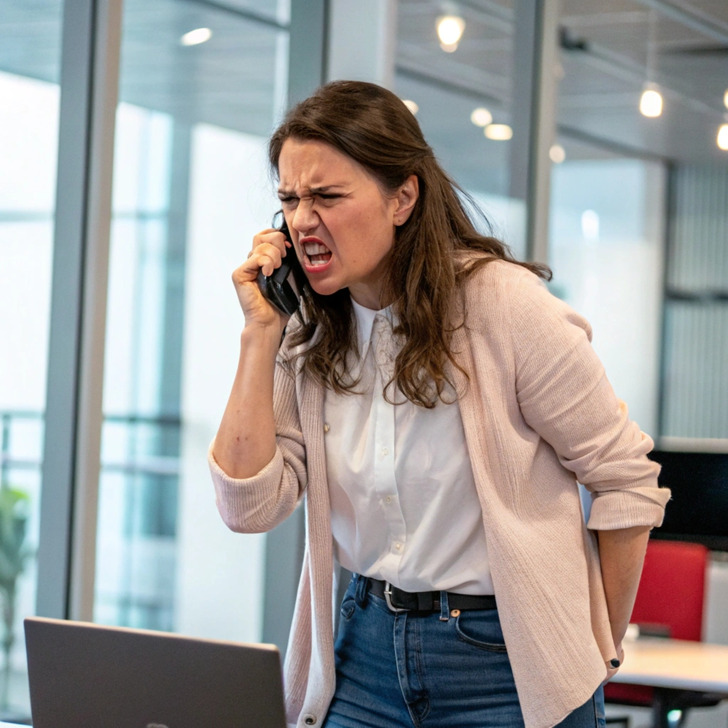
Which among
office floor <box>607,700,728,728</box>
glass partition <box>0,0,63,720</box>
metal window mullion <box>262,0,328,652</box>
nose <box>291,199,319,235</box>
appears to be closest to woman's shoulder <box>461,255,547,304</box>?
nose <box>291,199,319,235</box>

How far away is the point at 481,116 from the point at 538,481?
19.1ft

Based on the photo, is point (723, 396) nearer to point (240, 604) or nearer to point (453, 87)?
point (453, 87)

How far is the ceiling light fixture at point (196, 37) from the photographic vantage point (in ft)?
13.5

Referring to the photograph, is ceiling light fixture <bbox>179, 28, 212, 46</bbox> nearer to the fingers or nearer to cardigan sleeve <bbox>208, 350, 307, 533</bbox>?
the fingers

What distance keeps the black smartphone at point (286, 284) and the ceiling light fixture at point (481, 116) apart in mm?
5521

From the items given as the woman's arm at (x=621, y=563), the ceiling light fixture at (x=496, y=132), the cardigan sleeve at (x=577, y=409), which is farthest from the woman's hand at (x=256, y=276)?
the ceiling light fixture at (x=496, y=132)

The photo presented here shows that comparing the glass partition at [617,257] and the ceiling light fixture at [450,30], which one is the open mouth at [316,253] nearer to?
the ceiling light fixture at [450,30]

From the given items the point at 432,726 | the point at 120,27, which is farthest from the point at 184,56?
the point at 432,726

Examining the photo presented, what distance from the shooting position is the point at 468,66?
6676 mm

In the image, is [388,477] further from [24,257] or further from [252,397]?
[24,257]

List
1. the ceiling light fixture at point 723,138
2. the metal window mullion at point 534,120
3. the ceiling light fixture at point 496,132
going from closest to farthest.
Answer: the metal window mullion at point 534,120 → the ceiling light fixture at point 496,132 → the ceiling light fixture at point 723,138

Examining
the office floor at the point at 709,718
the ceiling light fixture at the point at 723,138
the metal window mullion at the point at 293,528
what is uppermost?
the ceiling light fixture at the point at 723,138

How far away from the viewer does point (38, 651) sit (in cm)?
127

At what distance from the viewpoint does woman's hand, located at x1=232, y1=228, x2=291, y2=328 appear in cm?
169
